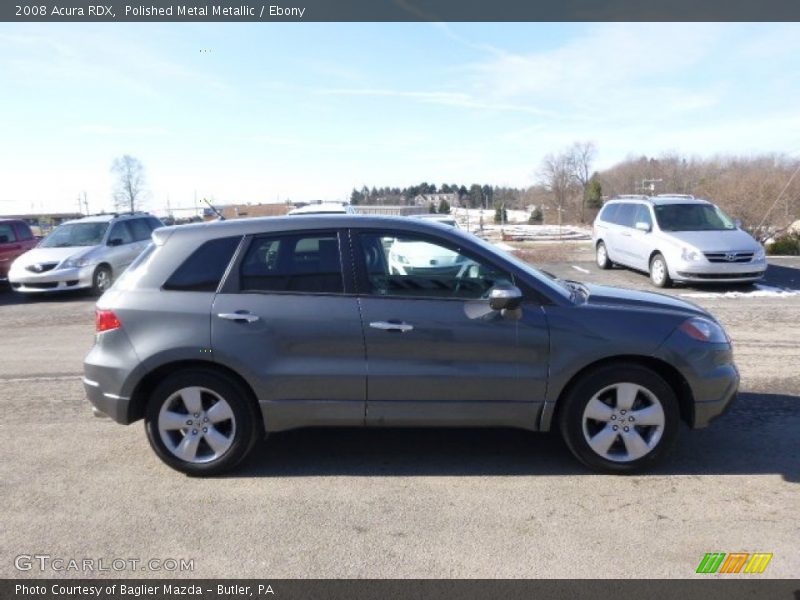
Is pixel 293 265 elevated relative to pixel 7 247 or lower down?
elevated

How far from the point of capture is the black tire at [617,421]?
3.99 m

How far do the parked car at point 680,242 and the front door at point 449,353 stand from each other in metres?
9.18

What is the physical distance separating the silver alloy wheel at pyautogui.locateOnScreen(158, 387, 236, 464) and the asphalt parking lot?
21 centimetres

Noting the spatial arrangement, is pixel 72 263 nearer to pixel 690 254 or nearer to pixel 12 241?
pixel 12 241

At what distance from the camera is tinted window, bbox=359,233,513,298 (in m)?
4.08

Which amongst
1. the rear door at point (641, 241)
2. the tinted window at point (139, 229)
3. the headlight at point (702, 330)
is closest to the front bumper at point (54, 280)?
the tinted window at point (139, 229)

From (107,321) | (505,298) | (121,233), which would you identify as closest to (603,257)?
(121,233)

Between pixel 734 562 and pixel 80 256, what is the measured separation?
1318 centimetres

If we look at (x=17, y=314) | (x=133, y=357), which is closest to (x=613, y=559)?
(x=133, y=357)

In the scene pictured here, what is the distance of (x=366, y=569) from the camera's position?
3.07 metres

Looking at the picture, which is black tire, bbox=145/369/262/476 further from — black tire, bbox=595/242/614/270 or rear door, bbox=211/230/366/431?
black tire, bbox=595/242/614/270

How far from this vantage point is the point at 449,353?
398cm
